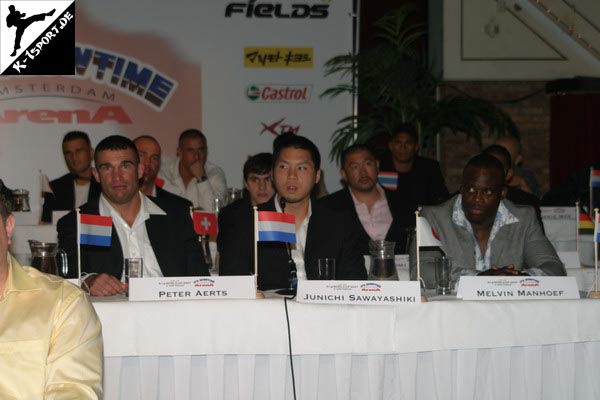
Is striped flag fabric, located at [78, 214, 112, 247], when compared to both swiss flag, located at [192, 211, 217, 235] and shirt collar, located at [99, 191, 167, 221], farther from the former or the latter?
swiss flag, located at [192, 211, 217, 235]

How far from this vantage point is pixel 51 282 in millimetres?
2104

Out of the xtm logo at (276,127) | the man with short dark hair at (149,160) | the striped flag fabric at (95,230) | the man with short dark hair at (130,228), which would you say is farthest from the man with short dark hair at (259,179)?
the xtm logo at (276,127)

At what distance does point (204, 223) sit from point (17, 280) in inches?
102

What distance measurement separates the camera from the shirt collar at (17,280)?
2.05m

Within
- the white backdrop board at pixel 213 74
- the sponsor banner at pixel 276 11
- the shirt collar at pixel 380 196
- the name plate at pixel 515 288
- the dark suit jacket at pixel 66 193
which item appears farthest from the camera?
the sponsor banner at pixel 276 11

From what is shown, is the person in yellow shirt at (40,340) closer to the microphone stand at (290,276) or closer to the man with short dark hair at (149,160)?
the microphone stand at (290,276)

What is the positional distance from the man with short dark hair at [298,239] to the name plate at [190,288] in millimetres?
610

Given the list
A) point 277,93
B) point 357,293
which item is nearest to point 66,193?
point 277,93

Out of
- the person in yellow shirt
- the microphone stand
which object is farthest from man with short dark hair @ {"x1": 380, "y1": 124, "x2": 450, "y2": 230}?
the person in yellow shirt

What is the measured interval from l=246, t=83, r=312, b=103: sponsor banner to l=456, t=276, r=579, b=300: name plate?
512 centimetres

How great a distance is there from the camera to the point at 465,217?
160 inches

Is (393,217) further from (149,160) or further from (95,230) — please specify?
(95,230)

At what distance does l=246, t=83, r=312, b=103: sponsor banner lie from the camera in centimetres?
823

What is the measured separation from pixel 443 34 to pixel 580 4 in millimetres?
1460
